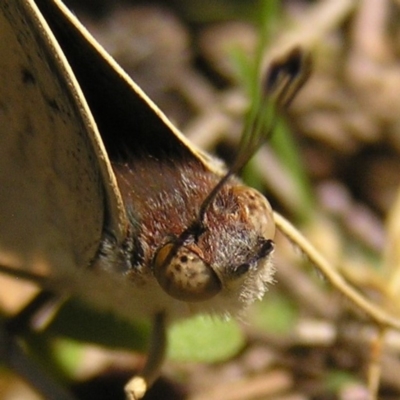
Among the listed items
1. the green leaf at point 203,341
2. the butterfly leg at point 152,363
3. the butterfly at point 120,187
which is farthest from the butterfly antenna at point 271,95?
the green leaf at point 203,341

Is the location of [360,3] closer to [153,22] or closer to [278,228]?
[153,22]

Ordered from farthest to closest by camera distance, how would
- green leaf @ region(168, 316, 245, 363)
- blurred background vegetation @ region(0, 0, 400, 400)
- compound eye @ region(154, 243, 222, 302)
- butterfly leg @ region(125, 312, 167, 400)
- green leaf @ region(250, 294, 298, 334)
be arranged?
green leaf @ region(250, 294, 298, 334) < blurred background vegetation @ region(0, 0, 400, 400) < green leaf @ region(168, 316, 245, 363) < butterfly leg @ region(125, 312, 167, 400) < compound eye @ region(154, 243, 222, 302)

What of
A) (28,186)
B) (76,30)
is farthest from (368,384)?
(76,30)

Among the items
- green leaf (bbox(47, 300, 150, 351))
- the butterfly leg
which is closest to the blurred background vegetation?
green leaf (bbox(47, 300, 150, 351))

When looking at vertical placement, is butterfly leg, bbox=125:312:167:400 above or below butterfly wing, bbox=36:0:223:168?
below

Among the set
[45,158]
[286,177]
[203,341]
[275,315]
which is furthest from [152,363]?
[286,177]

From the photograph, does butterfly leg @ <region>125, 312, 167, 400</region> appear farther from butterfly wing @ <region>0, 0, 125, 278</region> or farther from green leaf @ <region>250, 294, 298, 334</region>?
green leaf @ <region>250, 294, 298, 334</region>
